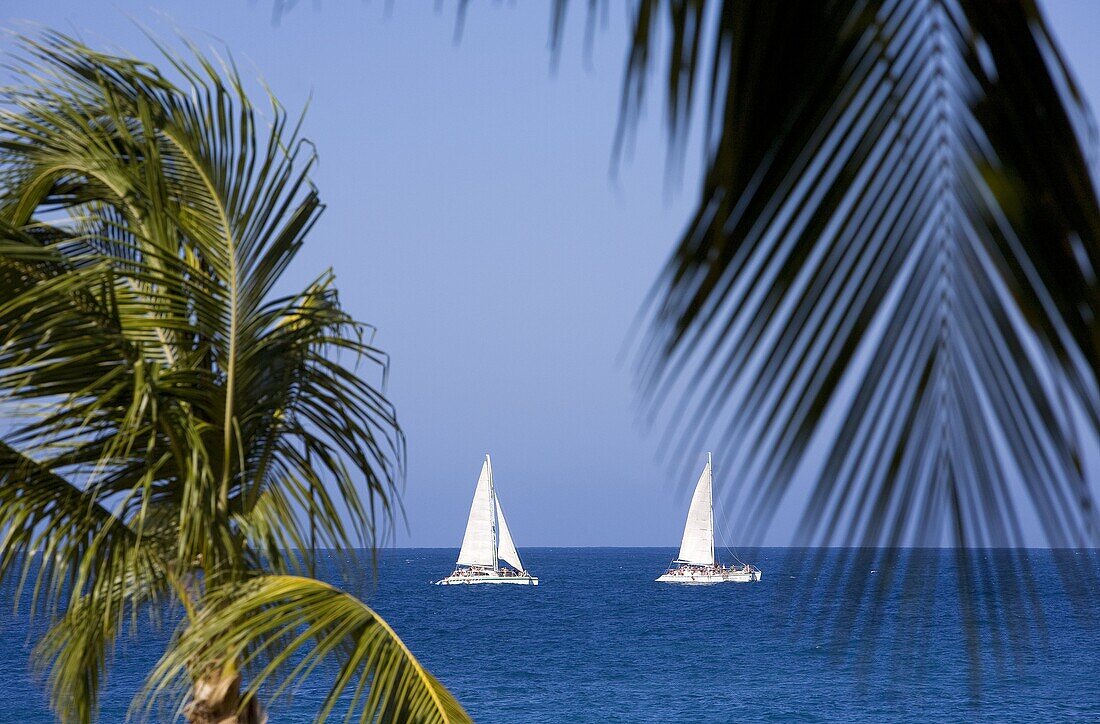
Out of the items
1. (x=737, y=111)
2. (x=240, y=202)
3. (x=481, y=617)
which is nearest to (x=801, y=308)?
(x=737, y=111)

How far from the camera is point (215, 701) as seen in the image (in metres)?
4.42

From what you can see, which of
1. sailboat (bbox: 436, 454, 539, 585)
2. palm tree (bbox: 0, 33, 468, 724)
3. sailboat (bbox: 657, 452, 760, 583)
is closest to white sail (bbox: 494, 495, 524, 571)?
sailboat (bbox: 436, 454, 539, 585)

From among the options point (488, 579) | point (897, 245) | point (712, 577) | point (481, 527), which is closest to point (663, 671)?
point (481, 527)

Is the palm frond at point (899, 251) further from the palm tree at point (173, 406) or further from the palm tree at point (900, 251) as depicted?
the palm tree at point (173, 406)

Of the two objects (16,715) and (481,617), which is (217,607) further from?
(481,617)

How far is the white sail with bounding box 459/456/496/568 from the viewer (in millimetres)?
76500

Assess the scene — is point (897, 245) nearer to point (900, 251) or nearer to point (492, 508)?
point (900, 251)

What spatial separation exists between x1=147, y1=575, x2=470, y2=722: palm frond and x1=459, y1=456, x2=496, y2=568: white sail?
230 feet

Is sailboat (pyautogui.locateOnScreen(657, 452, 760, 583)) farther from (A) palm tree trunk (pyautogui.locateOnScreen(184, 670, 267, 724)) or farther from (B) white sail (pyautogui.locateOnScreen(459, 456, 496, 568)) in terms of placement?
(A) palm tree trunk (pyautogui.locateOnScreen(184, 670, 267, 724))

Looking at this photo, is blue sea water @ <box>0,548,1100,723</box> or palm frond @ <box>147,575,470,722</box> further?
blue sea water @ <box>0,548,1100,723</box>

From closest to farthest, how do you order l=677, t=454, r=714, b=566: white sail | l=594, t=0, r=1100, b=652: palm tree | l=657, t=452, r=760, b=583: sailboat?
l=594, t=0, r=1100, b=652: palm tree < l=657, t=452, r=760, b=583: sailboat < l=677, t=454, r=714, b=566: white sail

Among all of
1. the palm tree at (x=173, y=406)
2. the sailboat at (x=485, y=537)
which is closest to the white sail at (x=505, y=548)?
the sailboat at (x=485, y=537)

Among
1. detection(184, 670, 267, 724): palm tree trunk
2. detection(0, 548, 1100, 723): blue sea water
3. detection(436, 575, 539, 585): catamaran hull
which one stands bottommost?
detection(184, 670, 267, 724): palm tree trunk

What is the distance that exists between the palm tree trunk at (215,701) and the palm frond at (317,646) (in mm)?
70
